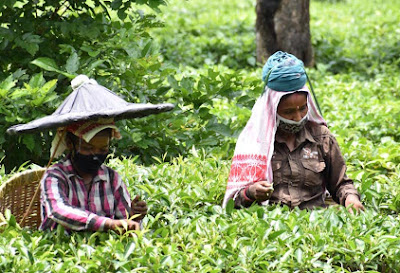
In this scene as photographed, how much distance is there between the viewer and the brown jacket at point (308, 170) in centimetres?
415

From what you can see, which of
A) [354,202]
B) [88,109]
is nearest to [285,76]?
[354,202]

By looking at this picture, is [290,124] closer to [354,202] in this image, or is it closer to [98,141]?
[354,202]

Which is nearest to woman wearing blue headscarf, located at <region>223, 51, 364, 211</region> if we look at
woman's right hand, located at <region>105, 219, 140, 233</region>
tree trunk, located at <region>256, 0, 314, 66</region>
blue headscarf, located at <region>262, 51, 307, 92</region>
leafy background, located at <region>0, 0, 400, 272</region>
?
blue headscarf, located at <region>262, 51, 307, 92</region>

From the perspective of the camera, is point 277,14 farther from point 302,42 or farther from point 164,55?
point 164,55

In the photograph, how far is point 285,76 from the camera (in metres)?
4.01

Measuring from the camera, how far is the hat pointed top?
328 cm

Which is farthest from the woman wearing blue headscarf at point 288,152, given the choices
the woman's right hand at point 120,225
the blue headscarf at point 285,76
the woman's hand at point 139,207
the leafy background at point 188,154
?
the woman's right hand at point 120,225

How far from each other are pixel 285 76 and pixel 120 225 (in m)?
1.24

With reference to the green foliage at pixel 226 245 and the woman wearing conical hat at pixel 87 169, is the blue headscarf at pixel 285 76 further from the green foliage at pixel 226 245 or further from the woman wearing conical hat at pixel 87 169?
the woman wearing conical hat at pixel 87 169

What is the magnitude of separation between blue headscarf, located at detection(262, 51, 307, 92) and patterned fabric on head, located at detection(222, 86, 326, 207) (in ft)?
0.11

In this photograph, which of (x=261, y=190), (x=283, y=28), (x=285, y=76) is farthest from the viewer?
(x=283, y=28)

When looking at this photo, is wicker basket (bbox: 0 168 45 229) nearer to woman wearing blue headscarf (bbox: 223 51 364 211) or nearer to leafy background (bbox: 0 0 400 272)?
leafy background (bbox: 0 0 400 272)

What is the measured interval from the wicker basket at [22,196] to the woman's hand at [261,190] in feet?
3.79

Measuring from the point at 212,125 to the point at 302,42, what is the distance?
15.0ft
